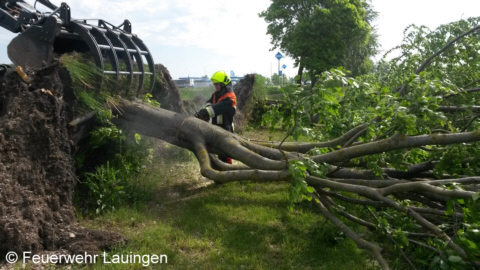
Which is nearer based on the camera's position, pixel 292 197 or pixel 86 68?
pixel 292 197

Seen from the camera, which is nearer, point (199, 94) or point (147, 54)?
point (147, 54)

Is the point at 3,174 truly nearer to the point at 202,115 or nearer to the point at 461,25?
the point at 202,115

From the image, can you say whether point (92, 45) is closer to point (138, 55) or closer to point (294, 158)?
point (138, 55)

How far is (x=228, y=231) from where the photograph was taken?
14.1 feet

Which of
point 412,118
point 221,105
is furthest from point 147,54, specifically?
point 412,118

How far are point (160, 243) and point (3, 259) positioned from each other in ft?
4.28

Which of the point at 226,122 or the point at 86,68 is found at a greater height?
the point at 86,68

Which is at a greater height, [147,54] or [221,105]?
[147,54]

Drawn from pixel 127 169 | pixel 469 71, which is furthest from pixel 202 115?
pixel 469 71

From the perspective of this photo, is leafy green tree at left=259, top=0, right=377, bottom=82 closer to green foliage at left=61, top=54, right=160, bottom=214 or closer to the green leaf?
green foliage at left=61, top=54, right=160, bottom=214

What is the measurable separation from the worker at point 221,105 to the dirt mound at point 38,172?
7.33ft

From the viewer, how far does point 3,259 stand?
10.8 feet

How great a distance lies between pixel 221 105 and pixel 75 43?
8.12 ft

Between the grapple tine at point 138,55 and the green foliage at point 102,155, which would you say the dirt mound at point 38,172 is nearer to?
the green foliage at point 102,155
